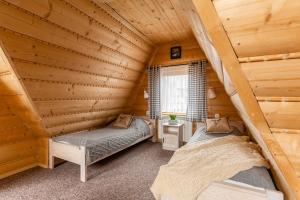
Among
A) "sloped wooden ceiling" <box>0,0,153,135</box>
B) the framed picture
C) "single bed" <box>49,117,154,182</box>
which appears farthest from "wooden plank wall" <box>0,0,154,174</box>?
the framed picture

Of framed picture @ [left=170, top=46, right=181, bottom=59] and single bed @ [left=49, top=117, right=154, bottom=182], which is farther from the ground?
framed picture @ [left=170, top=46, right=181, bottom=59]

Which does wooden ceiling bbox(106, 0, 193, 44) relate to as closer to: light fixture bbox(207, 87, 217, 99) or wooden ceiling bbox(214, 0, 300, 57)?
light fixture bbox(207, 87, 217, 99)

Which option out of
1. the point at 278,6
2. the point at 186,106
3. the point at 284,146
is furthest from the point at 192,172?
the point at 186,106

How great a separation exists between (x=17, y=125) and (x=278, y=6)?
135 inches

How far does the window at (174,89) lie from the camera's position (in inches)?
163

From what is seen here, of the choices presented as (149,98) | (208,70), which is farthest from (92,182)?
(208,70)

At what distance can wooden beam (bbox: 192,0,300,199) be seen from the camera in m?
0.84

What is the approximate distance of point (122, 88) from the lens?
155 inches

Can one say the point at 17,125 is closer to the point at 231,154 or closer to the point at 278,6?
the point at 231,154

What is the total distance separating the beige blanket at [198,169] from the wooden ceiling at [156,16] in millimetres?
1760

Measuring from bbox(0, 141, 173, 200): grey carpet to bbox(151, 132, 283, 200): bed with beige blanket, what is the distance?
25.6 inches

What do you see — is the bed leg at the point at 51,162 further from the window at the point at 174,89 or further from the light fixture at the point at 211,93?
the light fixture at the point at 211,93

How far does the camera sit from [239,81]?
1021 millimetres

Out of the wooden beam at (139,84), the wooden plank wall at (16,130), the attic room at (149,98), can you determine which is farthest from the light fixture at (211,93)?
the wooden plank wall at (16,130)
